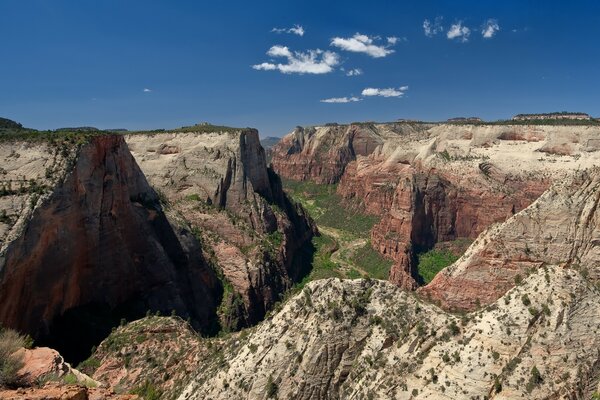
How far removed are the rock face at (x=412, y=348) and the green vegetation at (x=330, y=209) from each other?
8846 cm

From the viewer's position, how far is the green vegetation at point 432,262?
8619 cm

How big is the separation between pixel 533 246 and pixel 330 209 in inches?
4235

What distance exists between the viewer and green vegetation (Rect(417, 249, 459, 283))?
283ft

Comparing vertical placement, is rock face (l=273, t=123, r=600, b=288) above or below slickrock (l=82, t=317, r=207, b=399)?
above

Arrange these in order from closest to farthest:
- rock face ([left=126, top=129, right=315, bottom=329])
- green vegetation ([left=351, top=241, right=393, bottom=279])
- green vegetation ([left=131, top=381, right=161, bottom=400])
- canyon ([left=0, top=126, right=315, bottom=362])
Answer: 1. green vegetation ([left=131, top=381, right=161, bottom=400])
2. canyon ([left=0, top=126, right=315, bottom=362])
3. rock face ([left=126, top=129, right=315, bottom=329])
4. green vegetation ([left=351, top=241, right=393, bottom=279])

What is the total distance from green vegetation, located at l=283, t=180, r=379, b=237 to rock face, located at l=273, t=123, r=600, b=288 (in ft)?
14.9

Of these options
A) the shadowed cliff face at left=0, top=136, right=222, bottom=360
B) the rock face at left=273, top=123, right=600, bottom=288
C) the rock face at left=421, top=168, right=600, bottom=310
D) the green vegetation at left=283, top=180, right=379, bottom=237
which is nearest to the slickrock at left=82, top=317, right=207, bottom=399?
the shadowed cliff face at left=0, top=136, right=222, bottom=360

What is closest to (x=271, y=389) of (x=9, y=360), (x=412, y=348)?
(x=412, y=348)

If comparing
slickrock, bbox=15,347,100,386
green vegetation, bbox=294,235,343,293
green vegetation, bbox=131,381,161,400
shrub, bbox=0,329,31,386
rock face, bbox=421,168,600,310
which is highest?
rock face, bbox=421,168,600,310

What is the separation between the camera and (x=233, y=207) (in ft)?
266

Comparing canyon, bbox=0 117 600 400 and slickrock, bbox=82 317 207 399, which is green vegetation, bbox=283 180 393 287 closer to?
canyon, bbox=0 117 600 400

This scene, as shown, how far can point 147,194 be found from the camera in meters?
62.0

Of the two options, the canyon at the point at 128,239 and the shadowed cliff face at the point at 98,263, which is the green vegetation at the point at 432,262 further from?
the shadowed cliff face at the point at 98,263

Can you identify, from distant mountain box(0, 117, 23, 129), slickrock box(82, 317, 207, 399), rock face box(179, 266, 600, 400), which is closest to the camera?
rock face box(179, 266, 600, 400)
